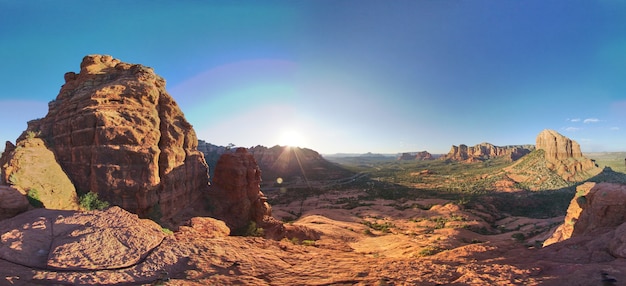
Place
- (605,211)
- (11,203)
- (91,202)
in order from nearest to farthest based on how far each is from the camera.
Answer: (11,203) → (605,211) → (91,202)

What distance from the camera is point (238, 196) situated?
28.7 m

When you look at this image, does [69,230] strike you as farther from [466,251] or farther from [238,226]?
[238,226]

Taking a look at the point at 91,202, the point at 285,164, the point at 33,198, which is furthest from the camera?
the point at 285,164

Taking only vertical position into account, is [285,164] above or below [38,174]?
below

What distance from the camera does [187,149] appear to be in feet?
84.2

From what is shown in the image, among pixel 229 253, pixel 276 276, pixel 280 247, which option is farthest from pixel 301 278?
pixel 280 247

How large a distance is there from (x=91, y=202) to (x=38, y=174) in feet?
10.7

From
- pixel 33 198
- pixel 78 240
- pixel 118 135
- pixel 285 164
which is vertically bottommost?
pixel 285 164

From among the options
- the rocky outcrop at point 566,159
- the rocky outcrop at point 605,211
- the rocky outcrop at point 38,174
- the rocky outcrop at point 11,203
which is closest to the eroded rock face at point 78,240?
the rocky outcrop at point 11,203

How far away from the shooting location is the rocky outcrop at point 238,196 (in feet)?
90.5

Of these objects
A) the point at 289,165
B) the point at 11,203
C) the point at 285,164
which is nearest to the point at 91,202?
the point at 11,203

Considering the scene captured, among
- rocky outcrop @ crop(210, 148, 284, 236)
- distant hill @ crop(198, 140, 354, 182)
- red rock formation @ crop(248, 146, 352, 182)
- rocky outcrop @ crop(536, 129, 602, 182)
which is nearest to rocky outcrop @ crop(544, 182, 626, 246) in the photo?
rocky outcrop @ crop(210, 148, 284, 236)

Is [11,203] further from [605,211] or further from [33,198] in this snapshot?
[605,211]

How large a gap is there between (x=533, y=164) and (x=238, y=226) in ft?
365
